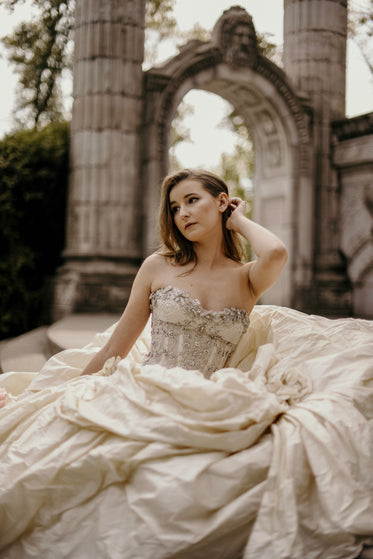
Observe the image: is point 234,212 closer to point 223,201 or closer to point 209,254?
point 223,201

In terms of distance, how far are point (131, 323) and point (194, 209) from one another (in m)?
0.64

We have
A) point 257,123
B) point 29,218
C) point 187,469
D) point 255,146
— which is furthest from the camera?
point 255,146

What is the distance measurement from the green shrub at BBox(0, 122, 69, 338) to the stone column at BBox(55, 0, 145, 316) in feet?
1.58

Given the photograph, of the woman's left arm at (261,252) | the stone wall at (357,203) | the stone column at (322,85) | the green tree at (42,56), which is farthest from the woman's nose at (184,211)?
the green tree at (42,56)

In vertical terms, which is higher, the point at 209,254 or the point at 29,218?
the point at 29,218

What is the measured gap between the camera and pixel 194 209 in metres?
2.59

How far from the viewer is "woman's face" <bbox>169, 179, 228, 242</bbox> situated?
259 cm

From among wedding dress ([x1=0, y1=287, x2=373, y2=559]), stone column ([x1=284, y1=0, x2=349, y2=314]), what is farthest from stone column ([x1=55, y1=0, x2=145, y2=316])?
wedding dress ([x1=0, y1=287, x2=373, y2=559])

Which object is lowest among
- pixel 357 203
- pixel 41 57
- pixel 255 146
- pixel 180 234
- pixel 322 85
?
pixel 180 234

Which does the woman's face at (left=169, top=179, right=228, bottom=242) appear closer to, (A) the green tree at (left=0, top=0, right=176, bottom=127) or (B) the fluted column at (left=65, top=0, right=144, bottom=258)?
(B) the fluted column at (left=65, top=0, right=144, bottom=258)

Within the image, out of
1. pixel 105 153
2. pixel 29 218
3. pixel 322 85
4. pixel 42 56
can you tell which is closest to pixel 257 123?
pixel 322 85

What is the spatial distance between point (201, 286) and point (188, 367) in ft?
1.29

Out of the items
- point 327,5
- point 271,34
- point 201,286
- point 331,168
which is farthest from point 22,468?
point 271,34

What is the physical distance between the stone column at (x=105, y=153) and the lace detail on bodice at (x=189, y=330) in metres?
5.50
